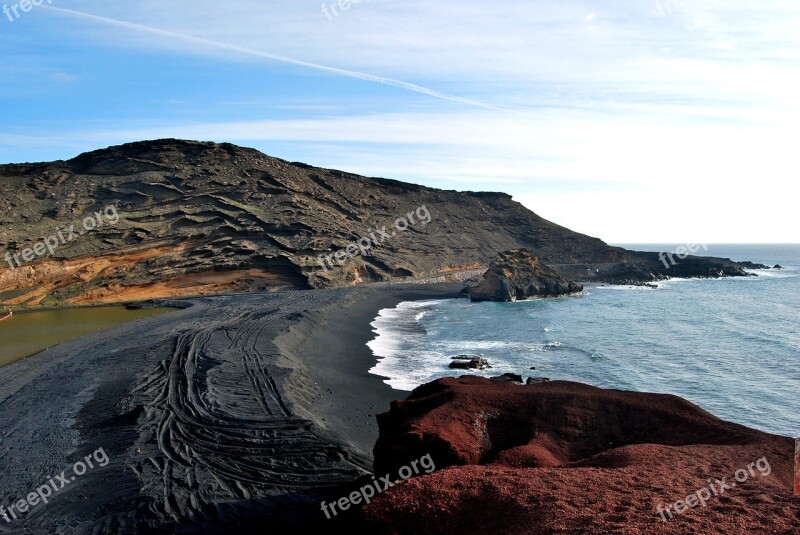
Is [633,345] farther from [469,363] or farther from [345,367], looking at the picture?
[345,367]

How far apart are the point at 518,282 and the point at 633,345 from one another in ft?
82.5

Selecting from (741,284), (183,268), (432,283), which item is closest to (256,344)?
(183,268)

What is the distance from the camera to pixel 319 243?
55.7 meters

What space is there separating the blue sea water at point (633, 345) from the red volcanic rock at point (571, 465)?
857 centimetres

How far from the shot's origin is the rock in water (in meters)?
52.0

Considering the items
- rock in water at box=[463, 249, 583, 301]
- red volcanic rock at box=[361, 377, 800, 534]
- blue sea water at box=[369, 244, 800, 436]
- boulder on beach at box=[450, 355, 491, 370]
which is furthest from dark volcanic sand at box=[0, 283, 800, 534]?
rock in water at box=[463, 249, 583, 301]

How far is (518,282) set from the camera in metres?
53.8

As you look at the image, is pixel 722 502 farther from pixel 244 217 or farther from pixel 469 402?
pixel 244 217

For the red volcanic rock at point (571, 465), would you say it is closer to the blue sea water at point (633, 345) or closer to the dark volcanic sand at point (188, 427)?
the dark volcanic sand at point (188, 427)

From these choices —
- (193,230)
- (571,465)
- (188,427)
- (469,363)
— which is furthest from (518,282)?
(571,465)

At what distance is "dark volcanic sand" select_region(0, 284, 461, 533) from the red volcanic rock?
2554mm

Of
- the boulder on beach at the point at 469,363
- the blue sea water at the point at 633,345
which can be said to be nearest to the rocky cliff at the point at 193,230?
the blue sea water at the point at 633,345

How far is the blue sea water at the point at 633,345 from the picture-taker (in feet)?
65.2

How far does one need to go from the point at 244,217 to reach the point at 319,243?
7918mm
